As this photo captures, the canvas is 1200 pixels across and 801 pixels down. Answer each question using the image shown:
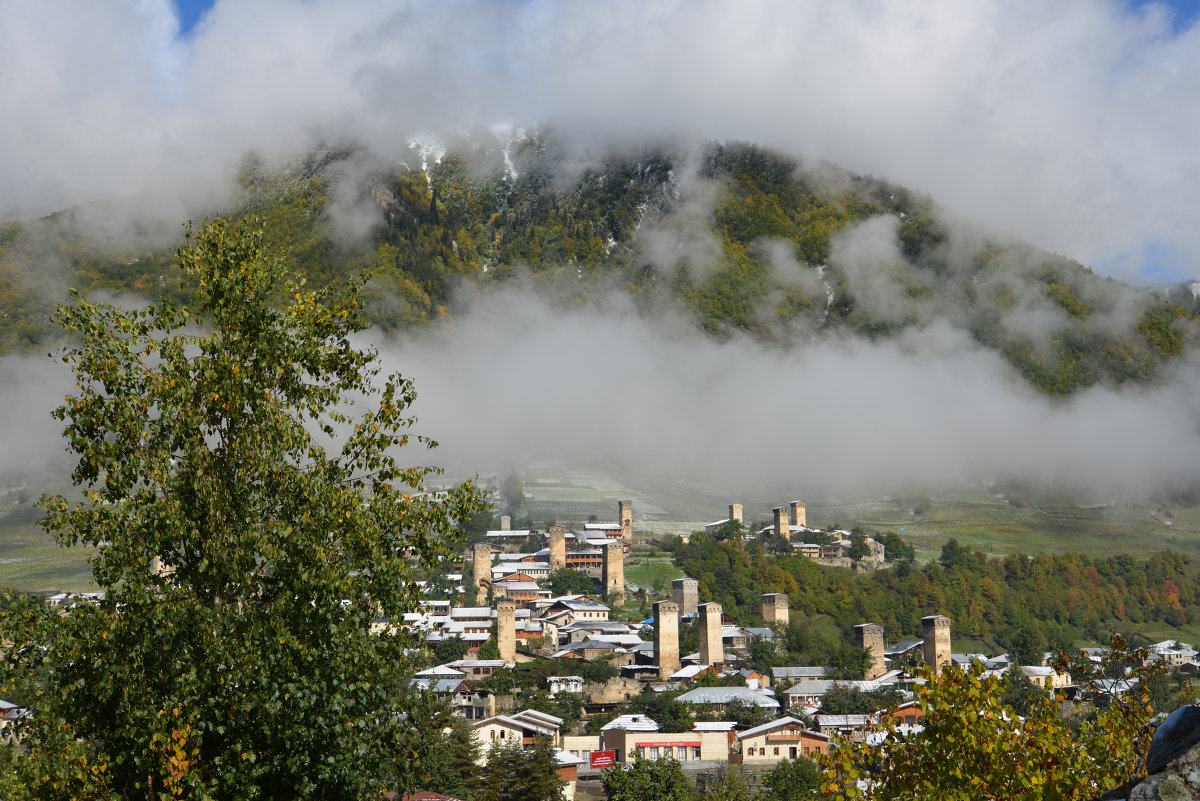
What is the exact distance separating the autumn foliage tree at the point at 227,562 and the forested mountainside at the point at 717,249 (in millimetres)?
127835

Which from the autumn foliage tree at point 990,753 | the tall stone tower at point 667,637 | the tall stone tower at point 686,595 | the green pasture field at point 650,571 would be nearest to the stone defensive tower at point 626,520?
the green pasture field at point 650,571

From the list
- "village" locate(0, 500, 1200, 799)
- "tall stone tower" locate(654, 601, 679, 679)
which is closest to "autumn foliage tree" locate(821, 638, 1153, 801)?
"village" locate(0, 500, 1200, 799)

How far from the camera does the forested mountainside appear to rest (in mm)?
150125

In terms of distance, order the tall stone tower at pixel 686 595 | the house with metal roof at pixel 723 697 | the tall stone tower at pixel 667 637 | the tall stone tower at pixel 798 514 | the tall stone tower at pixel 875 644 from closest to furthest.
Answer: the house with metal roof at pixel 723 697 < the tall stone tower at pixel 667 637 < the tall stone tower at pixel 875 644 < the tall stone tower at pixel 686 595 < the tall stone tower at pixel 798 514

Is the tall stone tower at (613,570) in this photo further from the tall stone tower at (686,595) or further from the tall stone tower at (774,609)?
the tall stone tower at (774,609)

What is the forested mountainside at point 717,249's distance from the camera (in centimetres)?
15012

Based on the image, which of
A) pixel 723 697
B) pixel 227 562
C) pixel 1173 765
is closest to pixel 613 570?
pixel 723 697

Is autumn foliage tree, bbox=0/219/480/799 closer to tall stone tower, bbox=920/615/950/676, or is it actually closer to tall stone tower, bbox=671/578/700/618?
tall stone tower, bbox=920/615/950/676

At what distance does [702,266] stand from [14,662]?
530 feet

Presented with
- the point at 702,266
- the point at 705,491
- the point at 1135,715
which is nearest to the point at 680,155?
the point at 702,266

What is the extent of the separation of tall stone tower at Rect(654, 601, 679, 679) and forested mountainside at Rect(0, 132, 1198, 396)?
78.7m

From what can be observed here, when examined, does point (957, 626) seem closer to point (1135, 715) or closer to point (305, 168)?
point (1135, 715)

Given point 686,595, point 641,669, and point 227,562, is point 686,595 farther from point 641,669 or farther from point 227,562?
point 227,562

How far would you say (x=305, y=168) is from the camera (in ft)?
531
